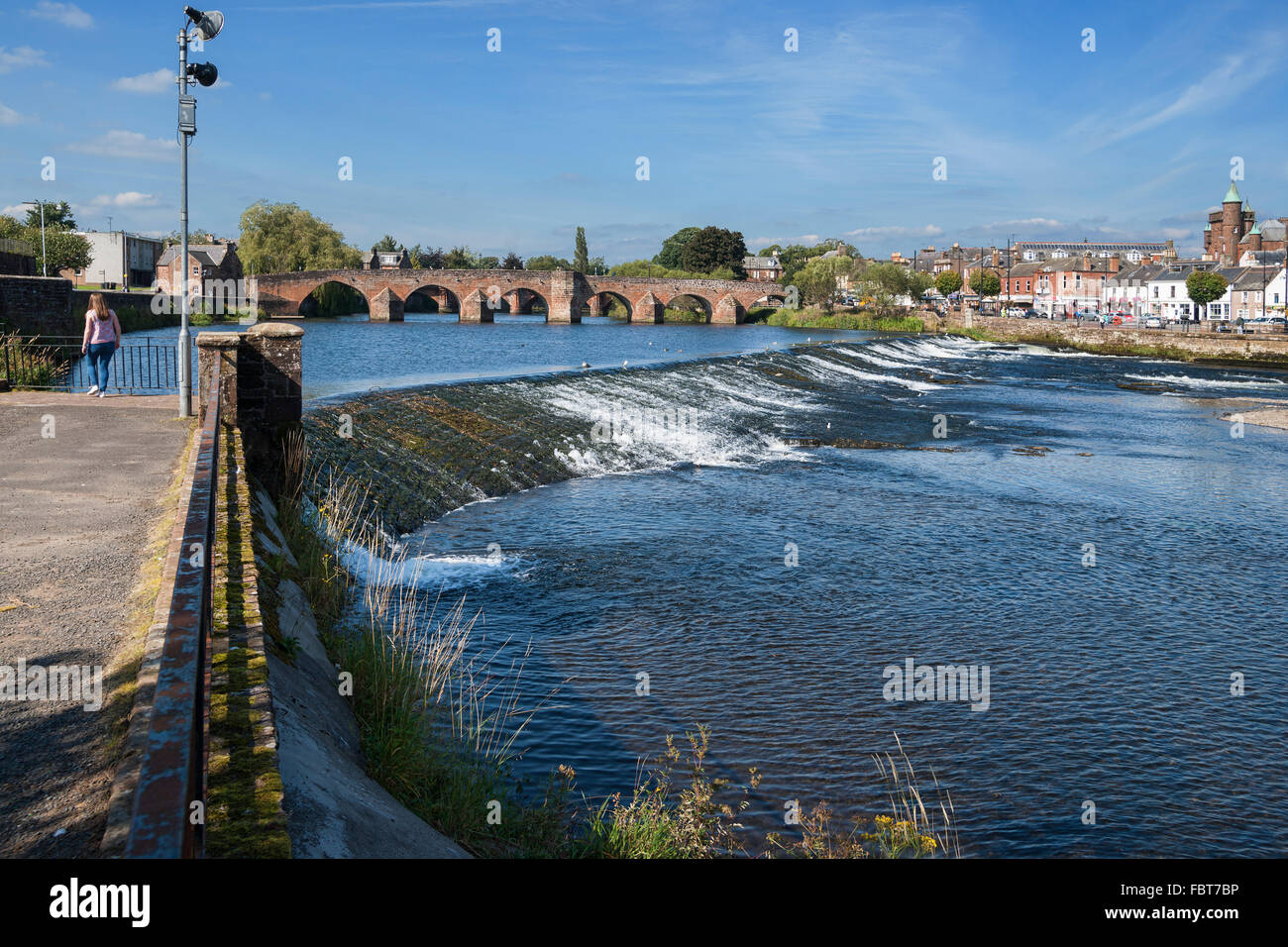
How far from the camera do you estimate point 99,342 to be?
16688 millimetres

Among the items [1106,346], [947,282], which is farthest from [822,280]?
[1106,346]

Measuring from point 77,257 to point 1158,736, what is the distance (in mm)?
104897

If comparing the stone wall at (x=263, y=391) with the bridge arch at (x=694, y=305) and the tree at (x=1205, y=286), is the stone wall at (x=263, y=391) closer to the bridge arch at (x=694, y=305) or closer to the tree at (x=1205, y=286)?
the bridge arch at (x=694, y=305)

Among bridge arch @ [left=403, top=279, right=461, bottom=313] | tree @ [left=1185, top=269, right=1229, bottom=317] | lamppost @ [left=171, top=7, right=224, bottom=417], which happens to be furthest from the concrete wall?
tree @ [left=1185, top=269, right=1229, bottom=317]

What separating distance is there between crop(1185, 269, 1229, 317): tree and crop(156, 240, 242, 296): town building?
306 feet

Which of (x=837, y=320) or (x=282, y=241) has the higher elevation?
(x=282, y=241)

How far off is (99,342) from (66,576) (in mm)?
11161

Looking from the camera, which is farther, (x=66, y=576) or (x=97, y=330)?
(x=97, y=330)

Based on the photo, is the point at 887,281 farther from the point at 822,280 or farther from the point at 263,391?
the point at 263,391

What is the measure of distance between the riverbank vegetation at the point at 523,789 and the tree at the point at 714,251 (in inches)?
5558

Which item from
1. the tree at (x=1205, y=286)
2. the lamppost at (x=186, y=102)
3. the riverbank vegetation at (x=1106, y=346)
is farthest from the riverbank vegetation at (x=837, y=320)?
the lamppost at (x=186, y=102)

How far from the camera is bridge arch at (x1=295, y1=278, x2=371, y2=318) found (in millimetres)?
100250

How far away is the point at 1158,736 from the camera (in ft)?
30.7
